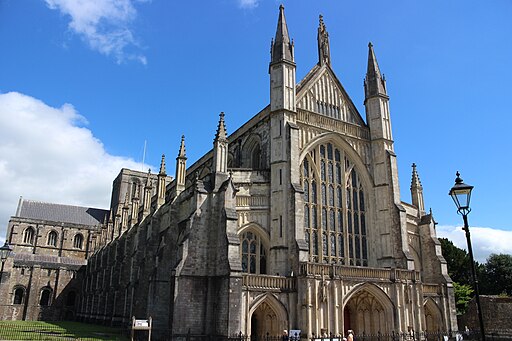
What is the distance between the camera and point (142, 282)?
32844mm

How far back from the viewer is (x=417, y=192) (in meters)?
36.5

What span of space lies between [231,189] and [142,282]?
12.0m

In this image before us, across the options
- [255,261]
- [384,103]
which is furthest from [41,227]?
[384,103]

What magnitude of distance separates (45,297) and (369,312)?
44.5 meters

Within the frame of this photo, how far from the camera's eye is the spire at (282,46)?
3173 cm

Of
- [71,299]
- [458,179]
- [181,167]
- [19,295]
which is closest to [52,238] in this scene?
[71,299]

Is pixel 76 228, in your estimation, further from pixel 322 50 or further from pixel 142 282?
pixel 322 50

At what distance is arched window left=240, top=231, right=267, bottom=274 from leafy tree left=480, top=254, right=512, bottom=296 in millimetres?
36670

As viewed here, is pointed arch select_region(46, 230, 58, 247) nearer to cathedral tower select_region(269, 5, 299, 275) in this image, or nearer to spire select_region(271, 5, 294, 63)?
cathedral tower select_region(269, 5, 299, 275)

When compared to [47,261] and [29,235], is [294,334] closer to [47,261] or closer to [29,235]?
[47,261]

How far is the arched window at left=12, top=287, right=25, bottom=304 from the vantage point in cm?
5250

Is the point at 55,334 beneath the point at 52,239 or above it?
beneath

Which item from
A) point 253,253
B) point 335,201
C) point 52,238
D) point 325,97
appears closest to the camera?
point 253,253

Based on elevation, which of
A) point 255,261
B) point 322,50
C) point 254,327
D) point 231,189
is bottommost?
point 254,327
